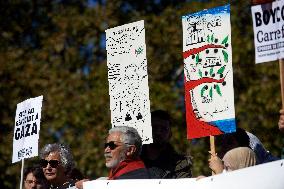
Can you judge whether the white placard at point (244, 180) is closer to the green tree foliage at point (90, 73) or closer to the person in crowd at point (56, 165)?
the person in crowd at point (56, 165)

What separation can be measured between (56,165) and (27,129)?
2.79 feet

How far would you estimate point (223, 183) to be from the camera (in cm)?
701

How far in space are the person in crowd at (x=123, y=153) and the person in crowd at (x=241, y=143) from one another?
1.93 feet

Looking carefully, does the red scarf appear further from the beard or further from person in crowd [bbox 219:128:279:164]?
person in crowd [bbox 219:128:279:164]

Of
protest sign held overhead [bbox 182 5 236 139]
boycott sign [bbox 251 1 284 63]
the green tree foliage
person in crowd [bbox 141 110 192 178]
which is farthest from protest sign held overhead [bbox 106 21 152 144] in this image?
the green tree foliage

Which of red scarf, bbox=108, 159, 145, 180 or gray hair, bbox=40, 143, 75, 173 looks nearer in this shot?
red scarf, bbox=108, 159, 145, 180

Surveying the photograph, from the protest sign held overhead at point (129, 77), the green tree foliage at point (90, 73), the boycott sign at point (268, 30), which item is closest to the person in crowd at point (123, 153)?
the protest sign held overhead at point (129, 77)

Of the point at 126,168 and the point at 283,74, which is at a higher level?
the point at 283,74

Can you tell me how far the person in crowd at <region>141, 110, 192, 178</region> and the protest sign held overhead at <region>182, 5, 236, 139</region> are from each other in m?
0.43

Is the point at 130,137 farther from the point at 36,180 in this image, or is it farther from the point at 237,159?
the point at 36,180

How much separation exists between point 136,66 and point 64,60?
11.4 m

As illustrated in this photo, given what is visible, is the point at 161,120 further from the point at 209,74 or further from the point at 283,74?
the point at 283,74

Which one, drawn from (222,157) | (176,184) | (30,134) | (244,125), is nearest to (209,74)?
(222,157)

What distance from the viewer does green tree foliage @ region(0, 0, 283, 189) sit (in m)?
17.8
